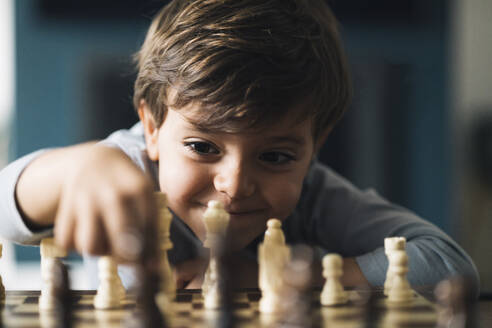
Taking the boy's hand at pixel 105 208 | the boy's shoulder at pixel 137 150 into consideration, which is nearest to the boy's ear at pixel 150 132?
the boy's shoulder at pixel 137 150

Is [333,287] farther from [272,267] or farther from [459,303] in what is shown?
[459,303]

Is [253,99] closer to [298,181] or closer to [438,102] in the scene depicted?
[298,181]

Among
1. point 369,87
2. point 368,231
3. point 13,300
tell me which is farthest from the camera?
point 369,87

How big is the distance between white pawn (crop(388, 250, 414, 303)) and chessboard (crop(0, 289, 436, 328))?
14mm

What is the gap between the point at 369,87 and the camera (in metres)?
4.05

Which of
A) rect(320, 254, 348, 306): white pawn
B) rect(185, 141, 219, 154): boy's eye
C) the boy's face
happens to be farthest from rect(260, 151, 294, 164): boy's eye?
rect(320, 254, 348, 306): white pawn

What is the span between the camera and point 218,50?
1065 mm

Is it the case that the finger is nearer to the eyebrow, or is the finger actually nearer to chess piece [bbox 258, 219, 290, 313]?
chess piece [bbox 258, 219, 290, 313]

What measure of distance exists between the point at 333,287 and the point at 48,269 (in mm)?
417

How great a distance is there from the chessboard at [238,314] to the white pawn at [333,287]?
0.5 inches

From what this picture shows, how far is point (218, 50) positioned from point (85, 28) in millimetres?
3236

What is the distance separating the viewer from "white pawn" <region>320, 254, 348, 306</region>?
2.53 ft

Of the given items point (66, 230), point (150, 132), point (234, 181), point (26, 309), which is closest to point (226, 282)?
point (66, 230)

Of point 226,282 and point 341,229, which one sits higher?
point 341,229
